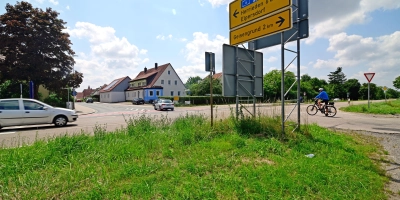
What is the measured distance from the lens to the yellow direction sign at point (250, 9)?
6417 millimetres

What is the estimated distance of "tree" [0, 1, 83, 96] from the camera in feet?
74.9

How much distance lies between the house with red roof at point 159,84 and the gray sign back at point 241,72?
43.2 meters

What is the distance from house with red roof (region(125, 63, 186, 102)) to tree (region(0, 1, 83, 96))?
78.7 ft

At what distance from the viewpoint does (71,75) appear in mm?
27438

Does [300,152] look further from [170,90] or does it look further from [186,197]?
[170,90]

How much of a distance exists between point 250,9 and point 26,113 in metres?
11.8

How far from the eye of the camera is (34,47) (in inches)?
932

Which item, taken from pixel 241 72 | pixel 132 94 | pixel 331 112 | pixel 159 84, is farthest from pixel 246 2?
pixel 132 94

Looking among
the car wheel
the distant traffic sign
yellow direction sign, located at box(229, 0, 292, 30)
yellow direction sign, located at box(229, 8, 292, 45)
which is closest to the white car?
the car wheel

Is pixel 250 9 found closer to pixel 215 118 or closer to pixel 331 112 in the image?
pixel 215 118

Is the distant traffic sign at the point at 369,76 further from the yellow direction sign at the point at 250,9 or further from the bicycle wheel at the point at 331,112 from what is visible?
the yellow direction sign at the point at 250,9

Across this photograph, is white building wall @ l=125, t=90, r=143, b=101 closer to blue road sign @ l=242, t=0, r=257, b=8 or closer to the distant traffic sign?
the distant traffic sign

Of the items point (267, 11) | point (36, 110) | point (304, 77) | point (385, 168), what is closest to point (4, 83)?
point (36, 110)

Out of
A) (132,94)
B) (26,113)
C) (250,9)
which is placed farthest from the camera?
(132,94)
